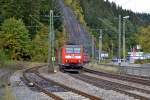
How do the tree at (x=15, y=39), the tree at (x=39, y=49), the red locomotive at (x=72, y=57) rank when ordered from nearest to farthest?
the red locomotive at (x=72, y=57)
the tree at (x=15, y=39)
the tree at (x=39, y=49)

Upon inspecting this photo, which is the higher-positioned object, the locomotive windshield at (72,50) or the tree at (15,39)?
the tree at (15,39)

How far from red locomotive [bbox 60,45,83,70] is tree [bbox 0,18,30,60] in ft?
156

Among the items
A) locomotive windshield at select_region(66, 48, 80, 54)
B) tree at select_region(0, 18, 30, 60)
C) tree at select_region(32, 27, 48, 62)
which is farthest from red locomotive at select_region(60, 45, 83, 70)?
tree at select_region(32, 27, 48, 62)

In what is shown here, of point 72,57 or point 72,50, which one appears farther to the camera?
point 72,50

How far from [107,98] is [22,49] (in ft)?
281

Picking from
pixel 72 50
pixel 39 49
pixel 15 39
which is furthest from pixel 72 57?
pixel 39 49

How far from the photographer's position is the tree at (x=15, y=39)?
354 feet

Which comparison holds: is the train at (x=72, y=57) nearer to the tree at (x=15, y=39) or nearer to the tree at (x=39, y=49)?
the tree at (x=15, y=39)

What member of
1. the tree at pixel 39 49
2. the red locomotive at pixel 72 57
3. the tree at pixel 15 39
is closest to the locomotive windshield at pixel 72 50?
the red locomotive at pixel 72 57

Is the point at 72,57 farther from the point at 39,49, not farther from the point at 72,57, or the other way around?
the point at 39,49

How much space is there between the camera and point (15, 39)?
10894 centimetres

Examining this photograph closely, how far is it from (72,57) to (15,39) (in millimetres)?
50939

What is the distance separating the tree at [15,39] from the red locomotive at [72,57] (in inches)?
1875

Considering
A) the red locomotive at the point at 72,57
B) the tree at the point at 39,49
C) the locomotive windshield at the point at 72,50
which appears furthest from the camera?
the tree at the point at 39,49
